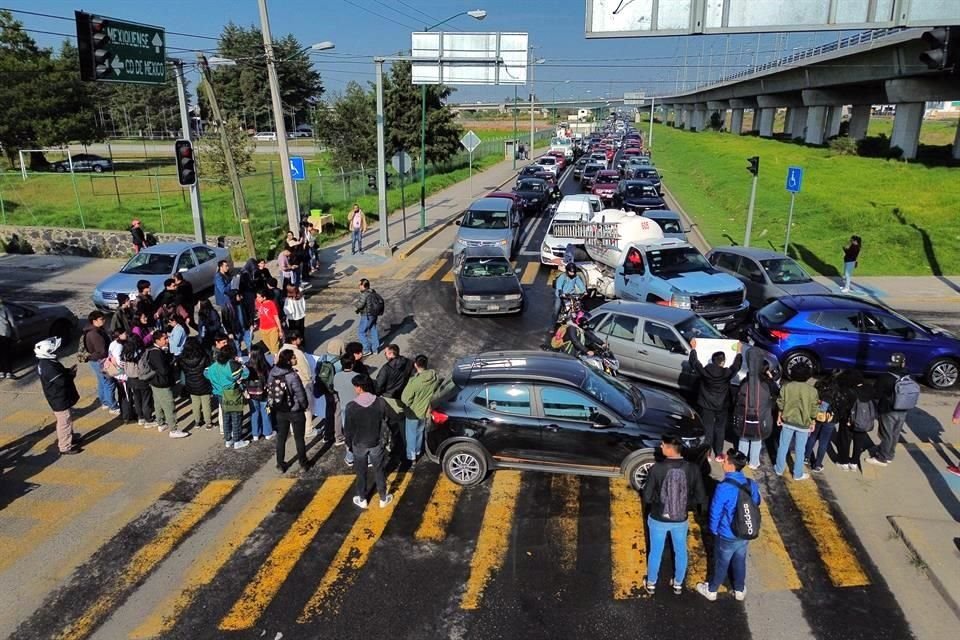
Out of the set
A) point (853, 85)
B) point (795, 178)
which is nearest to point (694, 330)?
point (795, 178)

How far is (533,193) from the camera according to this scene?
33.6m

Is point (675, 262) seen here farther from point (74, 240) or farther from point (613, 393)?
point (74, 240)

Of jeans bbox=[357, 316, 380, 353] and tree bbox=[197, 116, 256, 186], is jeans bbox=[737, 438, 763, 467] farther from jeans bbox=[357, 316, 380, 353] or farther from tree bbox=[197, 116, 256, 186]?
tree bbox=[197, 116, 256, 186]

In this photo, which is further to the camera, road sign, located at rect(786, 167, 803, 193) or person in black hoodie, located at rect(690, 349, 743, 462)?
road sign, located at rect(786, 167, 803, 193)

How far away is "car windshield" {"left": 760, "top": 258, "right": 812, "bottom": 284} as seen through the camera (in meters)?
15.8

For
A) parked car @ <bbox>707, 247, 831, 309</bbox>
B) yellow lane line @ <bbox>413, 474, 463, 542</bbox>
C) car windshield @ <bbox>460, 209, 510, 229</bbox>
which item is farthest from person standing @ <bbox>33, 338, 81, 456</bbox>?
car windshield @ <bbox>460, 209, 510, 229</bbox>

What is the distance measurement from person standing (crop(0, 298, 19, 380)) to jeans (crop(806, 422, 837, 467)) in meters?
13.8

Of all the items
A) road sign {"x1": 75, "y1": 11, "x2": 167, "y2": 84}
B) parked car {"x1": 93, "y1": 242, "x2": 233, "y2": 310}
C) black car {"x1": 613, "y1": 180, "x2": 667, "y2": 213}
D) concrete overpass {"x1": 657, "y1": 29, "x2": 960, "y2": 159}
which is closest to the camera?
road sign {"x1": 75, "y1": 11, "x2": 167, "y2": 84}

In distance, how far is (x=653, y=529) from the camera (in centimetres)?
625

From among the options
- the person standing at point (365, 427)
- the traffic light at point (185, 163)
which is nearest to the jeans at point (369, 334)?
the person standing at point (365, 427)

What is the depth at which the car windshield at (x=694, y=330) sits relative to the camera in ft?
37.0

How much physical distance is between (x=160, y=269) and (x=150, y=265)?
37cm

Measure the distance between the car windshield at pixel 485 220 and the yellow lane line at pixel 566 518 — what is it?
560 inches

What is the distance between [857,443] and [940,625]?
9.99 feet
